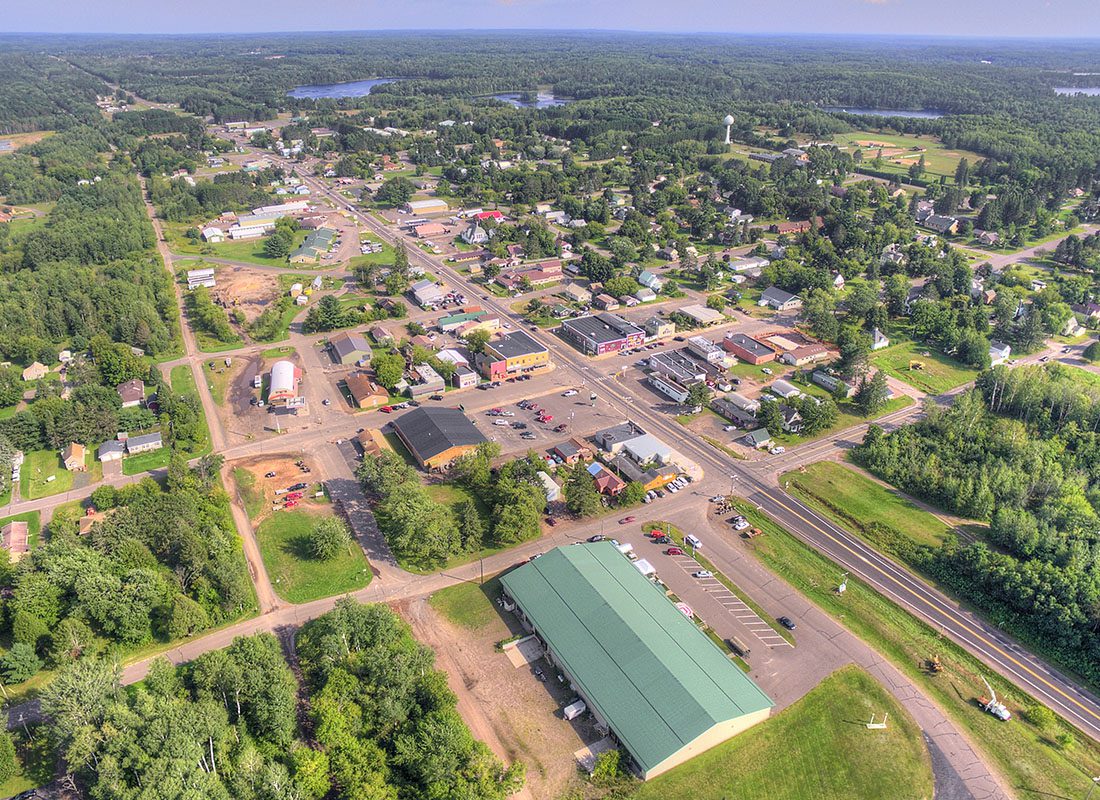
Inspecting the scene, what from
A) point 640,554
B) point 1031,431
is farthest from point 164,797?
point 1031,431

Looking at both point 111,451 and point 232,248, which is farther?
point 232,248

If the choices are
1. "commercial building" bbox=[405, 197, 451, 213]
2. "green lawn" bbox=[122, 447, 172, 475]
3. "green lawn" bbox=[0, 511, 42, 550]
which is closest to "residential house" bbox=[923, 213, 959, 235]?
"commercial building" bbox=[405, 197, 451, 213]

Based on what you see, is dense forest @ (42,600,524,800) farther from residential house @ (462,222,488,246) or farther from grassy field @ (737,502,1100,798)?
residential house @ (462,222,488,246)

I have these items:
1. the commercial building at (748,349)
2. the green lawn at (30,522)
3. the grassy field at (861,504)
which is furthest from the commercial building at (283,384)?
the commercial building at (748,349)

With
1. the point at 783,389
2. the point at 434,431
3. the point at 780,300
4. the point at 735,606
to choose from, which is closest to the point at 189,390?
the point at 434,431

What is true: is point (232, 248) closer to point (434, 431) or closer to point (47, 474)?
point (47, 474)

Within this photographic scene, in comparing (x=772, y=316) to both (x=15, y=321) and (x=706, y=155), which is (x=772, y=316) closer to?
(x=15, y=321)

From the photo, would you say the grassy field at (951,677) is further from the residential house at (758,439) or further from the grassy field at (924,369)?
the grassy field at (924,369)
